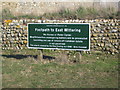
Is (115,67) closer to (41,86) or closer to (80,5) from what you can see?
(41,86)

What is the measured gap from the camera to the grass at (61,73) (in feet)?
23.0

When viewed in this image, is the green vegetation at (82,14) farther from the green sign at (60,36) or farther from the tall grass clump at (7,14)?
the green sign at (60,36)

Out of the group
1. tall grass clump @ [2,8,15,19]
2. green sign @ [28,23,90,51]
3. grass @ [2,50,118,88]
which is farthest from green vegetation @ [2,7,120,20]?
green sign @ [28,23,90,51]

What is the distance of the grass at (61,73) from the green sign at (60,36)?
2.11ft

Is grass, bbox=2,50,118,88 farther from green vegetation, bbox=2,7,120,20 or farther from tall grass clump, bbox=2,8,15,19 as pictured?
tall grass clump, bbox=2,8,15,19

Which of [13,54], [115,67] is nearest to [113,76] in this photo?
[115,67]

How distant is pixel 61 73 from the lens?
8180 mm

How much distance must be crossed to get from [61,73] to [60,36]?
1.76 meters

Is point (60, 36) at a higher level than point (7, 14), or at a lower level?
lower

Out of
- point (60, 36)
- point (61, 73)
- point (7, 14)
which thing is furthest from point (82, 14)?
point (61, 73)

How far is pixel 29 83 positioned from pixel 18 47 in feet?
18.2

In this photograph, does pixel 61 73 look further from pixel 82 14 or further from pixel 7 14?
pixel 7 14

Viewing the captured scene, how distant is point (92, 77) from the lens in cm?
773

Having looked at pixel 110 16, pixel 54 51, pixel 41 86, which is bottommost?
pixel 41 86
